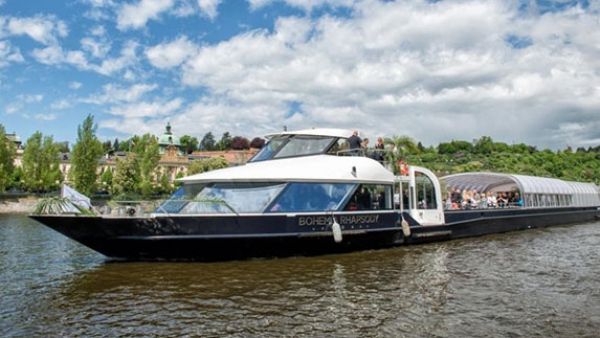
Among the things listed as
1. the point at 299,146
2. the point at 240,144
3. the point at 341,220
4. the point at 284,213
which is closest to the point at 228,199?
the point at 284,213

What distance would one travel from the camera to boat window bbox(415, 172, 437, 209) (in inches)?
709

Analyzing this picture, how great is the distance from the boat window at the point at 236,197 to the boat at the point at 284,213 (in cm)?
3

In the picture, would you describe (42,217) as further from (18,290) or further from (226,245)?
(226,245)

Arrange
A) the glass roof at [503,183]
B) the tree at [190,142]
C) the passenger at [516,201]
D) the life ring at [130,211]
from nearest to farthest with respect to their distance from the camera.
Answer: the life ring at [130,211], the passenger at [516,201], the glass roof at [503,183], the tree at [190,142]

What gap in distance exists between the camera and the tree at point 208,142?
628 ft

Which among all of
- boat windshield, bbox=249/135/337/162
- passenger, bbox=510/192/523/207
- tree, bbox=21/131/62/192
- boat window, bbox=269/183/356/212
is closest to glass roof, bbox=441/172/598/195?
passenger, bbox=510/192/523/207

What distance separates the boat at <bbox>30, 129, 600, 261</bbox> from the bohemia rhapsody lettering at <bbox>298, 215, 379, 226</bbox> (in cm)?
3

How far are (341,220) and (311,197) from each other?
1329 millimetres

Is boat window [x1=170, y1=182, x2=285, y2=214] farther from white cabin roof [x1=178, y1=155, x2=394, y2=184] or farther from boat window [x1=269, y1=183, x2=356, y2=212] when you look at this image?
boat window [x1=269, y1=183, x2=356, y2=212]

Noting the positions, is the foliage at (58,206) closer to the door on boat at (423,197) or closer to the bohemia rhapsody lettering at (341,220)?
the bohemia rhapsody lettering at (341,220)

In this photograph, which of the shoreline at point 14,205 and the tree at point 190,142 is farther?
the tree at point 190,142

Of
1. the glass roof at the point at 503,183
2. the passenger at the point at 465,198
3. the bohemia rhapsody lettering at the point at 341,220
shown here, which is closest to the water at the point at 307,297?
the bohemia rhapsody lettering at the point at 341,220

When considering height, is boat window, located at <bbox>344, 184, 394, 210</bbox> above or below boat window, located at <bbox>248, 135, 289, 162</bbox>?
below

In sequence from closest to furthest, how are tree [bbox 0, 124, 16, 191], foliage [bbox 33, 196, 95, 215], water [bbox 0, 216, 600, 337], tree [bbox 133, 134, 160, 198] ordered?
water [bbox 0, 216, 600, 337] < foliage [bbox 33, 196, 95, 215] < tree [bbox 0, 124, 16, 191] < tree [bbox 133, 134, 160, 198]
